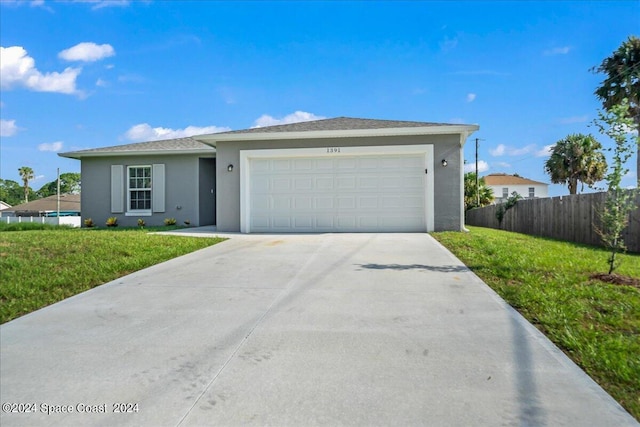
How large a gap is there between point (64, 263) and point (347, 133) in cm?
797

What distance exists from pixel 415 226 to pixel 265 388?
31.8 ft

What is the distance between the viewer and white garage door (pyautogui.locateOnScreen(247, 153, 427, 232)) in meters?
11.8

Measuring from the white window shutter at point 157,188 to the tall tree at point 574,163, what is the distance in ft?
85.7

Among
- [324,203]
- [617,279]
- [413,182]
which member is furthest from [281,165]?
[617,279]

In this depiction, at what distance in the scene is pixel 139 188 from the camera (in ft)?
53.0

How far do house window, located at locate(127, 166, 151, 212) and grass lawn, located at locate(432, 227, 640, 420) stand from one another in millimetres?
13020

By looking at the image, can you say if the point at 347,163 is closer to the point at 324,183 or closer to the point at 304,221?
the point at 324,183

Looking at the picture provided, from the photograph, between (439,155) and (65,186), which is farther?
(65,186)

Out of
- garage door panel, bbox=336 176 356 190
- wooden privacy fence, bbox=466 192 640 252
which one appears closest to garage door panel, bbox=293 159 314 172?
garage door panel, bbox=336 176 356 190

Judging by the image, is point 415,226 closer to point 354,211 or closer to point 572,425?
point 354,211

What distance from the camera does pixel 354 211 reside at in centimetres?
1201

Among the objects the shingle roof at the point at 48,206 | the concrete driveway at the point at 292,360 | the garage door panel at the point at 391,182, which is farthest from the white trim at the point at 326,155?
the shingle roof at the point at 48,206

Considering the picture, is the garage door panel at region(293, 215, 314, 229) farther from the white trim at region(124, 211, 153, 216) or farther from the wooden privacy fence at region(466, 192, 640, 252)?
the wooden privacy fence at region(466, 192, 640, 252)

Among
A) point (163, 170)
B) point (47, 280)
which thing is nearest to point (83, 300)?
point (47, 280)
